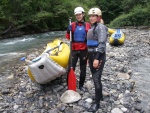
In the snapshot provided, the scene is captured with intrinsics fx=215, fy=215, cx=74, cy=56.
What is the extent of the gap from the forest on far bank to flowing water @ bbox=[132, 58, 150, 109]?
48.1ft

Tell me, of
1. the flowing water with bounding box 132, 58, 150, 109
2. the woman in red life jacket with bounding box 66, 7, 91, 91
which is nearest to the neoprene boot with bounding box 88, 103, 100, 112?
the woman in red life jacket with bounding box 66, 7, 91, 91

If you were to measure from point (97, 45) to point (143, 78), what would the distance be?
325 cm

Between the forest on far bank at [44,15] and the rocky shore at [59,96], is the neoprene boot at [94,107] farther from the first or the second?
the forest on far bank at [44,15]

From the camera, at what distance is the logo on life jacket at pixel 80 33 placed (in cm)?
455

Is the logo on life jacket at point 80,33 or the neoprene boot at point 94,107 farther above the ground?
the logo on life jacket at point 80,33

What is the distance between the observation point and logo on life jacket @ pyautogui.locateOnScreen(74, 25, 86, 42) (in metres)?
4.55

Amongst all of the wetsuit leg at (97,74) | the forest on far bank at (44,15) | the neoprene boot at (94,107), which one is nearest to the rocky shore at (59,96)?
the neoprene boot at (94,107)

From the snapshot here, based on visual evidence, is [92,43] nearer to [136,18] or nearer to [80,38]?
[80,38]

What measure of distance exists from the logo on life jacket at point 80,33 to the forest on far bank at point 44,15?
53.7 feet

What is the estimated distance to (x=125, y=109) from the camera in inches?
163

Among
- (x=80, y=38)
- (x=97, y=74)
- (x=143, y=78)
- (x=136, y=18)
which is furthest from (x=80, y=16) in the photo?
(x=136, y=18)

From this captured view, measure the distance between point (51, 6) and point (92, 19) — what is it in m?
Answer: 26.4

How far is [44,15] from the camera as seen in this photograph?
25.4 meters

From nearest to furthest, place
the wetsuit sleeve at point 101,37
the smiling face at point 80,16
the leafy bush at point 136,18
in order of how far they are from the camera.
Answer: the wetsuit sleeve at point 101,37
the smiling face at point 80,16
the leafy bush at point 136,18
